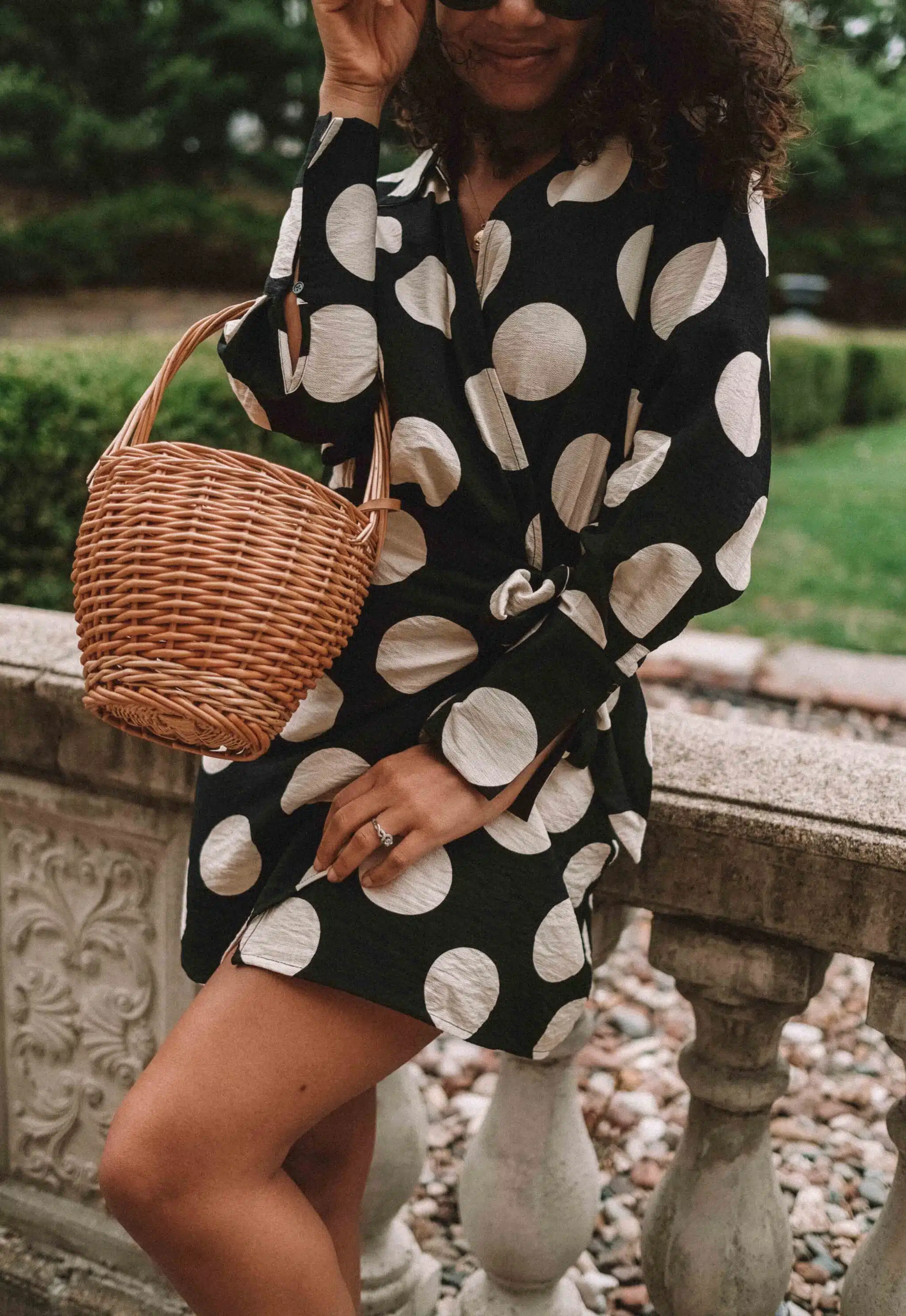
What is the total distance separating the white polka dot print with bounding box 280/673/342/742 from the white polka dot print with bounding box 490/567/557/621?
21 cm

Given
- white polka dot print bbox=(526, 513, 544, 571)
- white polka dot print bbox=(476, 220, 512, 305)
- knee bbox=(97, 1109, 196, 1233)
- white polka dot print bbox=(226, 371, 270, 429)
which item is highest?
white polka dot print bbox=(476, 220, 512, 305)

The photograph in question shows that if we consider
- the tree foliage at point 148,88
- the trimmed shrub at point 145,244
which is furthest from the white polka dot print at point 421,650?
the tree foliage at point 148,88

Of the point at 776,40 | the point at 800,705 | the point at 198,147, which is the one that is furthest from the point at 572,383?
the point at 198,147

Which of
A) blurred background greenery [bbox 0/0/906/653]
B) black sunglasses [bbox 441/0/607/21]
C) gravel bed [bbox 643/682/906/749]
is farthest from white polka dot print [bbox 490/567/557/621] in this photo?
blurred background greenery [bbox 0/0/906/653]

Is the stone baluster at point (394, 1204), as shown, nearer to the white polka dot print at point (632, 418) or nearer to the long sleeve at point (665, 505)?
the long sleeve at point (665, 505)

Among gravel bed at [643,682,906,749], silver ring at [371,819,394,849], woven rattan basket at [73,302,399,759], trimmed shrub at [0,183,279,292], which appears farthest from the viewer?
trimmed shrub at [0,183,279,292]

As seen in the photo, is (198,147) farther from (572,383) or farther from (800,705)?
(572,383)

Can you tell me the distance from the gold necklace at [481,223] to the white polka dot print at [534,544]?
30cm

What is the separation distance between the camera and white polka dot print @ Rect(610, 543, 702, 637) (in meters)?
A: 1.17

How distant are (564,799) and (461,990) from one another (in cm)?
23

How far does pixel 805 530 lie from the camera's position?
8.00 m

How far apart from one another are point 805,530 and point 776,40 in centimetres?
706

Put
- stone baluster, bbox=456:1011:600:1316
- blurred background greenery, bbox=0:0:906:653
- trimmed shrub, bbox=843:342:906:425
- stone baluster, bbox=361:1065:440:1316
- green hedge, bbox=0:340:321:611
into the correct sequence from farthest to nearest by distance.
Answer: trimmed shrub, bbox=843:342:906:425 → blurred background greenery, bbox=0:0:906:653 → green hedge, bbox=0:340:321:611 → stone baluster, bbox=361:1065:440:1316 → stone baluster, bbox=456:1011:600:1316

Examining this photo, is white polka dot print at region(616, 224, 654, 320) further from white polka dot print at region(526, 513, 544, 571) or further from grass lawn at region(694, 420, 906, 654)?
grass lawn at region(694, 420, 906, 654)
